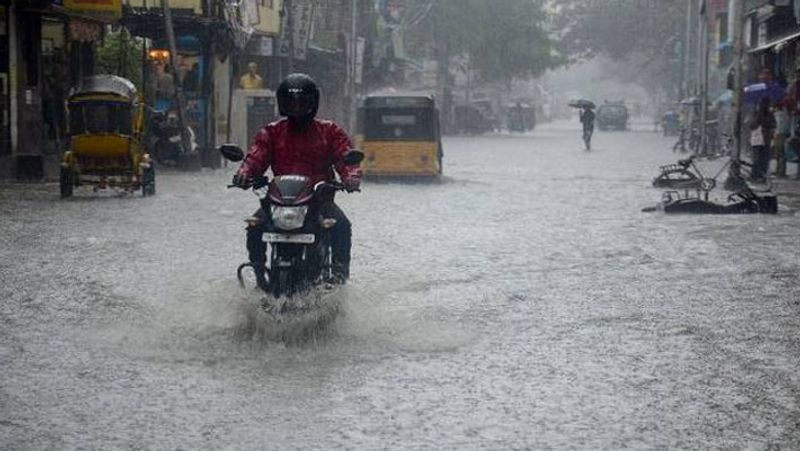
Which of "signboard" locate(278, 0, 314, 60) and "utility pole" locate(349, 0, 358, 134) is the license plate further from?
"utility pole" locate(349, 0, 358, 134)

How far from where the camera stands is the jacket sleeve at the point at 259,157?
8953mm

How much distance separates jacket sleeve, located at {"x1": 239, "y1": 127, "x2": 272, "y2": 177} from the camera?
895 centimetres

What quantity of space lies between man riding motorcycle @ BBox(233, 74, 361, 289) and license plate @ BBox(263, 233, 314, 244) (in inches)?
15.0

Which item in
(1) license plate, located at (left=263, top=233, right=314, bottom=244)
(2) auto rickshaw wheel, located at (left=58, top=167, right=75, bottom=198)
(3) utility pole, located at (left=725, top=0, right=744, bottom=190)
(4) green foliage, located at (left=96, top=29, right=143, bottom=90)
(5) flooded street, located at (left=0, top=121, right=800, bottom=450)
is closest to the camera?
(5) flooded street, located at (left=0, top=121, right=800, bottom=450)

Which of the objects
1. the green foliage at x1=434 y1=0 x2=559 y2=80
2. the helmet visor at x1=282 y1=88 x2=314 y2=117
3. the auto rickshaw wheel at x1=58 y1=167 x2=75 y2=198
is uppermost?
the green foliage at x1=434 y1=0 x2=559 y2=80

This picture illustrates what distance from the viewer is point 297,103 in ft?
29.0

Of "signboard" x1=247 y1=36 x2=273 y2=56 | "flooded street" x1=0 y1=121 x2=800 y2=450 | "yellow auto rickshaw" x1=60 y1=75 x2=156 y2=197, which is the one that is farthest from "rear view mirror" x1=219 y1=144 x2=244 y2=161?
"signboard" x1=247 y1=36 x2=273 y2=56

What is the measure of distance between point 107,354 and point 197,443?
7.60ft

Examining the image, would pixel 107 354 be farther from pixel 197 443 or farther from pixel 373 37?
pixel 373 37

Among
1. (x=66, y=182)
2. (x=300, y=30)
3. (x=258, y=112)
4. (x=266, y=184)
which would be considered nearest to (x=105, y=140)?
(x=66, y=182)

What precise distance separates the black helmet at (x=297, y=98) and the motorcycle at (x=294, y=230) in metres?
0.43

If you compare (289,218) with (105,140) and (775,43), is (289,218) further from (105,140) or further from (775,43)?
(775,43)

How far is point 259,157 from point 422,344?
164 cm

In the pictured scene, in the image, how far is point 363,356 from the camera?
8.05 meters
